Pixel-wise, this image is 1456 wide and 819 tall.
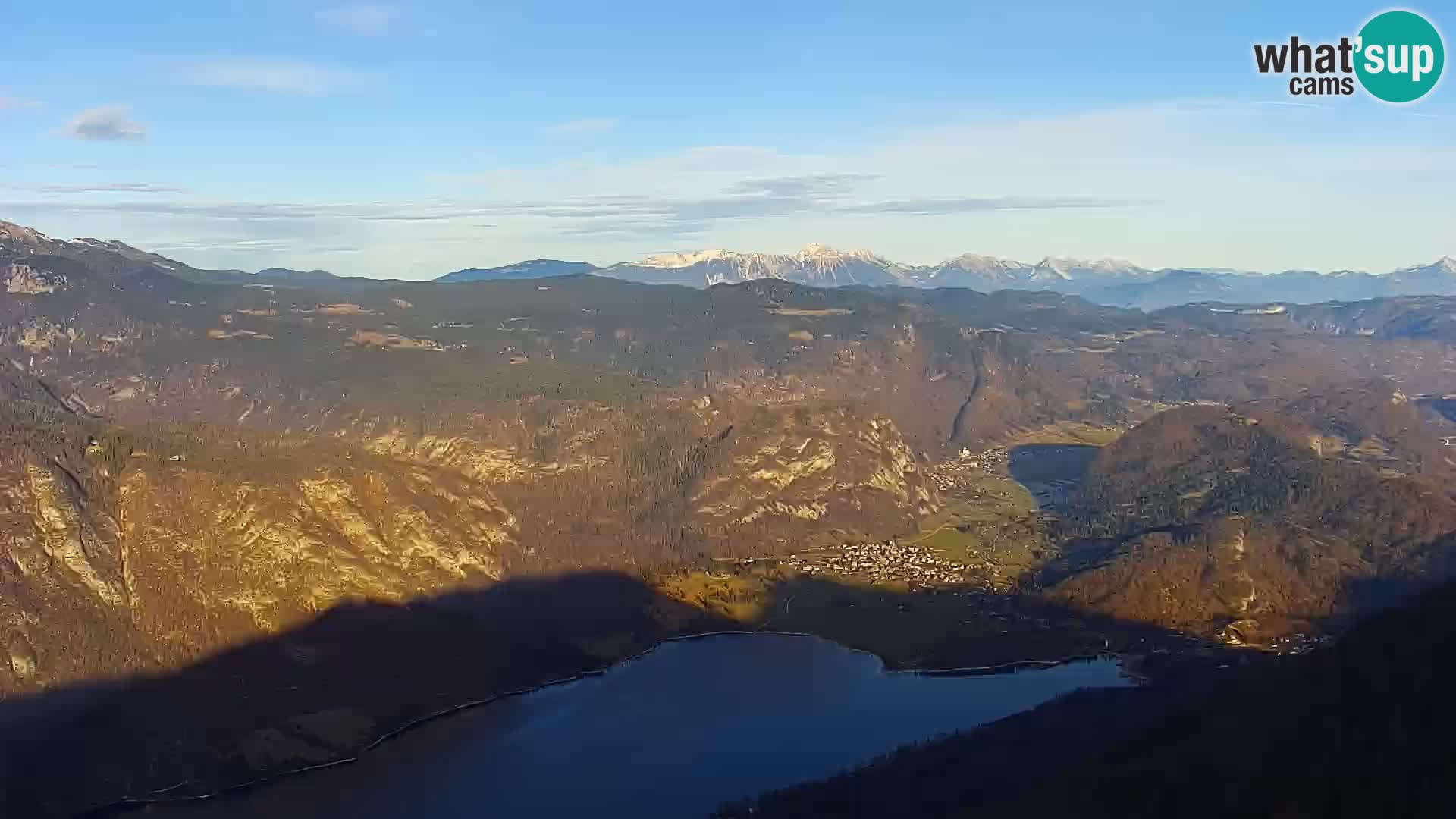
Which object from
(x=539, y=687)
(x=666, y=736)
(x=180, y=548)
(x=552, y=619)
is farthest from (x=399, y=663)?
(x=666, y=736)

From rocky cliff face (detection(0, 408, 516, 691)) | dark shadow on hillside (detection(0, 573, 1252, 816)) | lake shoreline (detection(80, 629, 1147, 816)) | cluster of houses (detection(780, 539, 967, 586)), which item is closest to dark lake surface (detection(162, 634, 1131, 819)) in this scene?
lake shoreline (detection(80, 629, 1147, 816))

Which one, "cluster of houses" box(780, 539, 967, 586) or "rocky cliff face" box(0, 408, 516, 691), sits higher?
"rocky cliff face" box(0, 408, 516, 691)

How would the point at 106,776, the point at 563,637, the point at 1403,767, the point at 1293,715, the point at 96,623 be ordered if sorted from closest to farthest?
the point at 1403,767 → the point at 1293,715 → the point at 106,776 → the point at 96,623 → the point at 563,637

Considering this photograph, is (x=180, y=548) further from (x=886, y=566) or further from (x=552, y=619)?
(x=886, y=566)

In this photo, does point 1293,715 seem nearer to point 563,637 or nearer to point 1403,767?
point 1403,767

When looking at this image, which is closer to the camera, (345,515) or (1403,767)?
(1403,767)

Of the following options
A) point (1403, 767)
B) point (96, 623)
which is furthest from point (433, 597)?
point (1403, 767)

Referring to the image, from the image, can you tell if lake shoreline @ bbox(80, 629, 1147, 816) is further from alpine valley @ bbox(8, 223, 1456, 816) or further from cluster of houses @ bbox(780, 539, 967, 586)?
cluster of houses @ bbox(780, 539, 967, 586)
